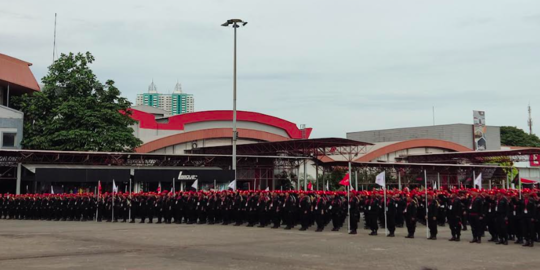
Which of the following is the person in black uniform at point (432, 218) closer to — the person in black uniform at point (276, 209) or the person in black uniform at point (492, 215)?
the person in black uniform at point (492, 215)

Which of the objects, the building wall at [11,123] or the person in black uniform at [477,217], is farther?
the building wall at [11,123]

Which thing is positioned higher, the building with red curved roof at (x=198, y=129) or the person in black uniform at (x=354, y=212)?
the building with red curved roof at (x=198, y=129)

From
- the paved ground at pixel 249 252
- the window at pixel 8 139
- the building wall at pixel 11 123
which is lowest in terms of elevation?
the paved ground at pixel 249 252

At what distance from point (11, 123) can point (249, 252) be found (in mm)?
37564

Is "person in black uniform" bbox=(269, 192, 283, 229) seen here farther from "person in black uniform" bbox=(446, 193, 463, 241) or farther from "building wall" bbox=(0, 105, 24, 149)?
"building wall" bbox=(0, 105, 24, 149)

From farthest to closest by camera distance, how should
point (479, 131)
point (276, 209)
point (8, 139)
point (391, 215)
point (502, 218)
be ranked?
→ point (479, 131) < point (8, 139) < point (276, 209) < point (391, 215) < point (502, 218)

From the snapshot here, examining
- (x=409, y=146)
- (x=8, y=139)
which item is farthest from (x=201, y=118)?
(x=409, y=146)

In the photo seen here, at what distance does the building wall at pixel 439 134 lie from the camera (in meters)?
80.2

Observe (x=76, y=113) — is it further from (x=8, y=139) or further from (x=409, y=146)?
(x=409, y=146)

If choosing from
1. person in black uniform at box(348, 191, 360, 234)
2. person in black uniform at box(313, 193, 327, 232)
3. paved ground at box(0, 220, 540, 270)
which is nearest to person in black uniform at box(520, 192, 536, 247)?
paved ground at box(0, 220, 540, 270)

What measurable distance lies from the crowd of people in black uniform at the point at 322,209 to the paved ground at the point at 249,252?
2.50ft

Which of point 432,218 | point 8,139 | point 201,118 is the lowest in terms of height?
point 432,218

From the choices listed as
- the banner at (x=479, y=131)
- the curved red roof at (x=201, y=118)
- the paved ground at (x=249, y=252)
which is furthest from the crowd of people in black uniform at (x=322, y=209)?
the banner at (x=479, y=131)

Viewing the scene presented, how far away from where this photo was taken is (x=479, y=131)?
80.6 meters
